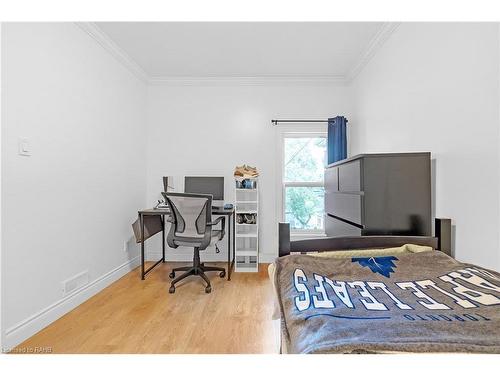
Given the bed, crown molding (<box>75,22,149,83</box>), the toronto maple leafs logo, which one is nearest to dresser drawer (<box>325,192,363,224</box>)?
the bed

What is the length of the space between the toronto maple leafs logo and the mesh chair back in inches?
71.4

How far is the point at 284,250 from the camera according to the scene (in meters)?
1.43

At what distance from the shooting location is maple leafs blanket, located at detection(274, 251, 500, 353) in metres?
0.66

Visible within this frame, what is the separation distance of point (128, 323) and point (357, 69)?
11.7ft

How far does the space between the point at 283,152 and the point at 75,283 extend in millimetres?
2809

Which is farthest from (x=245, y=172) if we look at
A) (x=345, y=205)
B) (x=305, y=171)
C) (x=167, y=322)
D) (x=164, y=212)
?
(x=167, y=322)

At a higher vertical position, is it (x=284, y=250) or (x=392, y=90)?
(x=392, y=90)

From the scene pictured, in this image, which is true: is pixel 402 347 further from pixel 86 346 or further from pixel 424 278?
pixel 86 346

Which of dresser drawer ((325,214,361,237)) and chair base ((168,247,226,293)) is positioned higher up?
dresser drawer ((325,214,361,237))

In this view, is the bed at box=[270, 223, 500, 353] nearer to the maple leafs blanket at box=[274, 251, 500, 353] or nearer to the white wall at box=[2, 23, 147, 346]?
the maple leafs blanket at box=[274, 251, 500, 353]

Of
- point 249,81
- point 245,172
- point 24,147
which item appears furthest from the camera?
point 249,81

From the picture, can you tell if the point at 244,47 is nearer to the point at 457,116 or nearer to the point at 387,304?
the point at 457,116

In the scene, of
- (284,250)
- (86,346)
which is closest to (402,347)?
(284,250)

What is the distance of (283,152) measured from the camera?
388 centimetres
